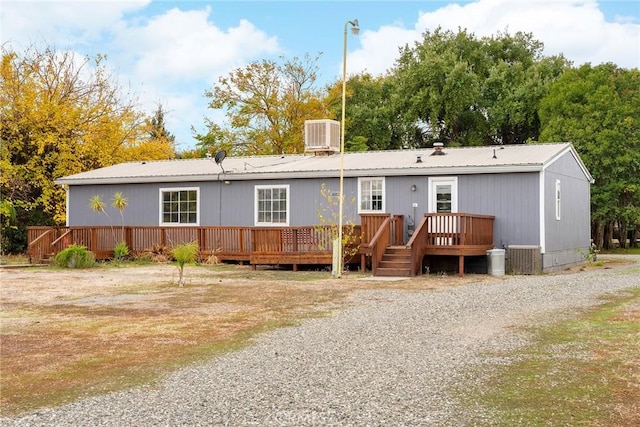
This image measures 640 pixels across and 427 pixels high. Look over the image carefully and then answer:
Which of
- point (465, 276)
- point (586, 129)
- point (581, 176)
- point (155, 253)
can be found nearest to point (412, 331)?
point (465, 276)

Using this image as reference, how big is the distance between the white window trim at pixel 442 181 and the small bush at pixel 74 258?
30.6 ft

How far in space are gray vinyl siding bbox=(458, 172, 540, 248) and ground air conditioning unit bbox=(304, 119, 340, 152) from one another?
6.30 m

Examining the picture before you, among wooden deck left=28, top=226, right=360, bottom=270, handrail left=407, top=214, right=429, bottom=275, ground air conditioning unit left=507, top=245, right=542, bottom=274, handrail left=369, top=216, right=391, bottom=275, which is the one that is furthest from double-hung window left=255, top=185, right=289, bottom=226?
ground air conditioning unit left=507, top=245, right=542, bottom=274

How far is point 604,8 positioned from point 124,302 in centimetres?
1707

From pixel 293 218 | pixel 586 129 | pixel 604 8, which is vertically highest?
pixel 604 8

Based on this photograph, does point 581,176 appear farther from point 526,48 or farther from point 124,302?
point 526,48

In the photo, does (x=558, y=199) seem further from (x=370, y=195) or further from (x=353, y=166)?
(x=353, y=166)

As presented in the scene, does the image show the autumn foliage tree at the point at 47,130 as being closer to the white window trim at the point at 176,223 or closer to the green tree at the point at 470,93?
the white window trim at the point at 176,223

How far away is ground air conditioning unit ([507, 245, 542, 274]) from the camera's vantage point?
17.8 metres

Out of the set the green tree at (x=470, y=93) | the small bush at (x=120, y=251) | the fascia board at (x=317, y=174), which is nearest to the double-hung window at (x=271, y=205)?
the fascia board at (x=317, y=174)

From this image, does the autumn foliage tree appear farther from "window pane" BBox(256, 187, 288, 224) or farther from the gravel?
the gravel

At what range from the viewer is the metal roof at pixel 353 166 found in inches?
733

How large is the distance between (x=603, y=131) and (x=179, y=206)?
1795cm

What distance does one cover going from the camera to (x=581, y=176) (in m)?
22.8
